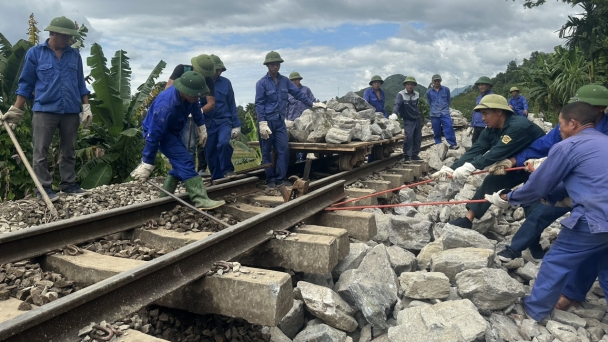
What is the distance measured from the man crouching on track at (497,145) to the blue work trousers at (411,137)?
14.7 ft

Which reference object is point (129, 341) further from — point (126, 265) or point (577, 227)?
point (577, 227)

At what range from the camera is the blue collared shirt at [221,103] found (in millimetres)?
7109

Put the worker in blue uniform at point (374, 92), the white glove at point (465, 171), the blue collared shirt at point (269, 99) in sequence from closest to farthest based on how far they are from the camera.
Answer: the white glove at point (465, 171) < the blue collared shirt at point (269, 99) < the worker in blue uniform at point (374, 92)

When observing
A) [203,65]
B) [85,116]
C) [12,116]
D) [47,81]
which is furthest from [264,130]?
[12,116]

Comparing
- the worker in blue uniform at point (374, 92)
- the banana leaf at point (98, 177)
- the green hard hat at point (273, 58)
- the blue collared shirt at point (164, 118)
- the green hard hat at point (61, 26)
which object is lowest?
the banana leaf at point (98, 177)

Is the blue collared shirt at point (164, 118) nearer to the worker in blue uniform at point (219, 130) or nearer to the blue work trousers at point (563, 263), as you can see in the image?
the worker in blue uniform at point (219, 130)

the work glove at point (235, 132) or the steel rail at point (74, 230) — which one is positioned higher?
the work glove at point (235, 132)

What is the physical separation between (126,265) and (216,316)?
0.67m

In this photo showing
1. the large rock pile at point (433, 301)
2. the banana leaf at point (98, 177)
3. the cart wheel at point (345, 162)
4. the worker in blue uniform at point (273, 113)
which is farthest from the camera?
the banana leaf at point (98, 177)

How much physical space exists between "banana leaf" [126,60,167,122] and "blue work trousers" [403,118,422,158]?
18.0 feet

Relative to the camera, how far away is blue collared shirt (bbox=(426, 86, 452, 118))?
454 inches

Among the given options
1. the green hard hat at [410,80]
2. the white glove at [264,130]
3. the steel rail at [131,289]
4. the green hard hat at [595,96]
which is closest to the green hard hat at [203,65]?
the white glove at [264,130]

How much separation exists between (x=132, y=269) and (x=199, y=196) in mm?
2281

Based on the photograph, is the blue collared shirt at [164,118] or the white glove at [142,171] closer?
the blue collared shirt at [164,118]
